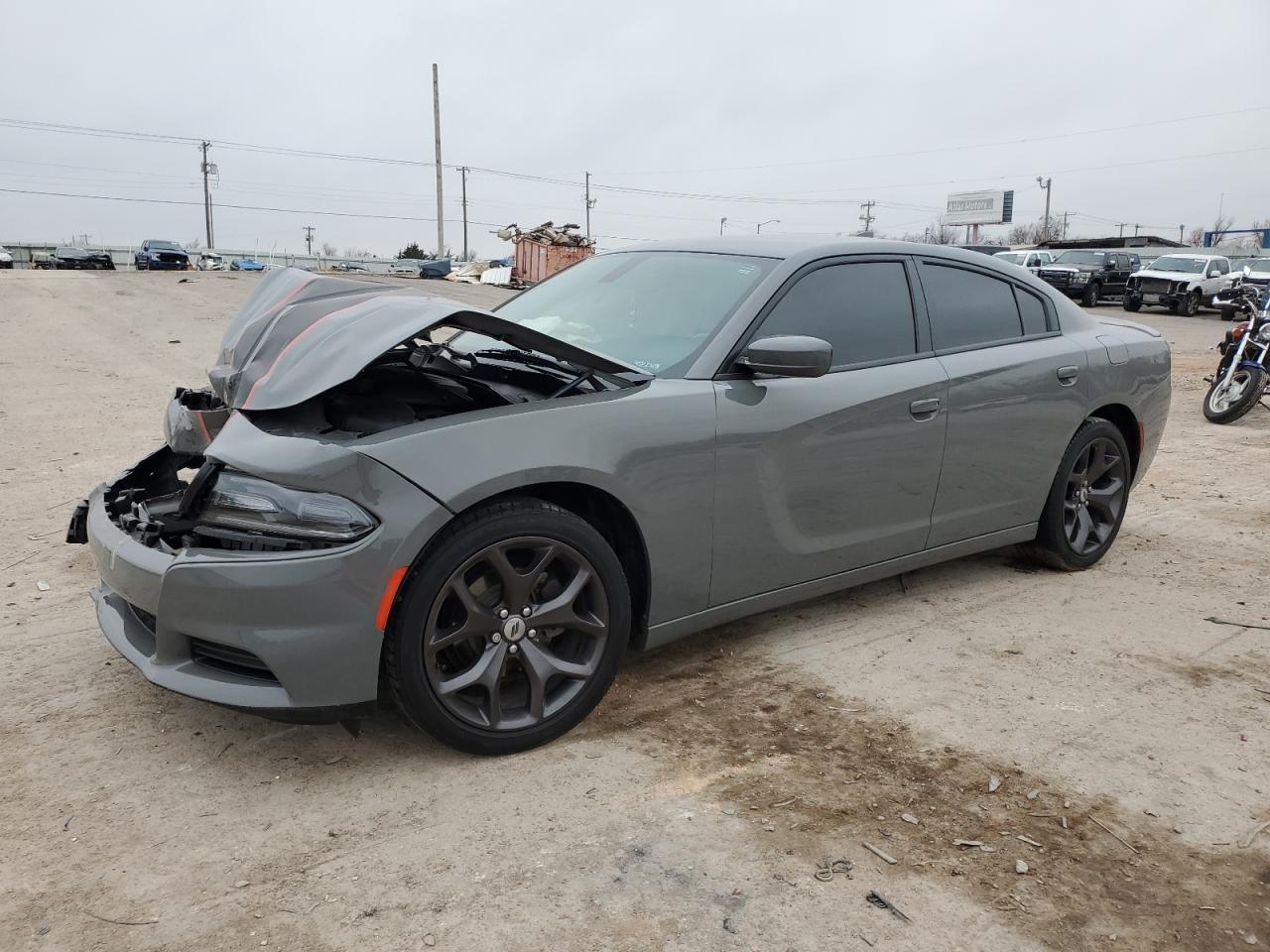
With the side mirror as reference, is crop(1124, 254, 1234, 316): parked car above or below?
above

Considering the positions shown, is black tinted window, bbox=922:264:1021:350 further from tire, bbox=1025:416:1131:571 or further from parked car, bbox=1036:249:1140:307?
parked car, bbox=1036:249:1140:307

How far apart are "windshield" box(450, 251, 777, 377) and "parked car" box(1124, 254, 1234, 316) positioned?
89.9 ft

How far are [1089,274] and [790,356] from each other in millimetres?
28881

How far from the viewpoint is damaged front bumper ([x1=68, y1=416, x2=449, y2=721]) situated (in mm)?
2508

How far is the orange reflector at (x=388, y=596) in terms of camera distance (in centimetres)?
256

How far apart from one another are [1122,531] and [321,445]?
479cm

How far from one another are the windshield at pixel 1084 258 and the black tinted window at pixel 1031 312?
90.8 feet

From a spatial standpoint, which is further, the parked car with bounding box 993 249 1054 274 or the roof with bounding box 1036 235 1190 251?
the roof with bounding box 1036 235 1190 251

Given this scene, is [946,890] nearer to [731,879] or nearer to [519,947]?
[731,879]

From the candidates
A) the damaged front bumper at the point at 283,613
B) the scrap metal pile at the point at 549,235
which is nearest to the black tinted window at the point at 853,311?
the damaged front bumper at the point at 283,613

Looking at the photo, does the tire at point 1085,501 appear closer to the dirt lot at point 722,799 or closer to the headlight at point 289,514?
the dirt lot at point 722,799

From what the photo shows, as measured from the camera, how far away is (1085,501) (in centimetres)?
479

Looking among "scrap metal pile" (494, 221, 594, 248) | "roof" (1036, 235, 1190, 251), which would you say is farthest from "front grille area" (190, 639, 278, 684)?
"roof" (1036, 235, 1190, 251)

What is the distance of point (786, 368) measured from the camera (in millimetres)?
3133
